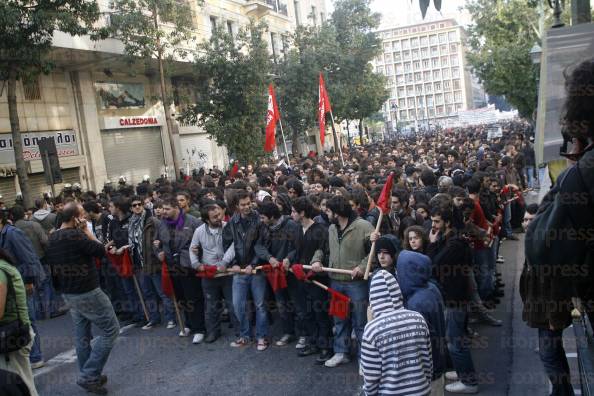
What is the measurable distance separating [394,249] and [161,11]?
1546 cm

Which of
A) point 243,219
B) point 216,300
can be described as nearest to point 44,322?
point 216,300

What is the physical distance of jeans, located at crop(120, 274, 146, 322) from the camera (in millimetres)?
8195

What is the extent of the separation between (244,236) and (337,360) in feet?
6.14

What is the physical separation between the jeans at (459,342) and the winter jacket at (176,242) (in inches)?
143

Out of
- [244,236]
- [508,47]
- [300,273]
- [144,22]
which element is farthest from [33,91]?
[508,47]

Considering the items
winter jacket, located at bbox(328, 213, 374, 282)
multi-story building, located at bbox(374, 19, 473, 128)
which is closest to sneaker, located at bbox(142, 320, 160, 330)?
winter jacket, located at bbox(328, 213, 374, 282)

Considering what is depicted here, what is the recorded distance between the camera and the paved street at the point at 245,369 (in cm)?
Result: 536

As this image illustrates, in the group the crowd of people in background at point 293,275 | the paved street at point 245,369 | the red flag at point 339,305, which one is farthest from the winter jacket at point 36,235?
the red flag at point 339,305

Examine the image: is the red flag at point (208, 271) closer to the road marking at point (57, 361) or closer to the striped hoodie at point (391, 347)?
the road marking at point (57, 361)

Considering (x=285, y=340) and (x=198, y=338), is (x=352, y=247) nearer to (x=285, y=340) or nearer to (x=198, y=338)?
(x=285, y=340)

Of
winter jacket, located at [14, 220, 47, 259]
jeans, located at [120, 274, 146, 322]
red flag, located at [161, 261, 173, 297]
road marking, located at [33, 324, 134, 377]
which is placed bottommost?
road marking, located at [33, 324, 134, 377]

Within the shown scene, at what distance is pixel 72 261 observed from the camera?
5.59 meters

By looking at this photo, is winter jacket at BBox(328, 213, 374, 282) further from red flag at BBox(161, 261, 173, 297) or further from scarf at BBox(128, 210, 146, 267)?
scarf at BBox(128, 210, 146, 267)

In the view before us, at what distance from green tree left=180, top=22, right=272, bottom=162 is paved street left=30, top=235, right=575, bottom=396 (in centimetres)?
1357
